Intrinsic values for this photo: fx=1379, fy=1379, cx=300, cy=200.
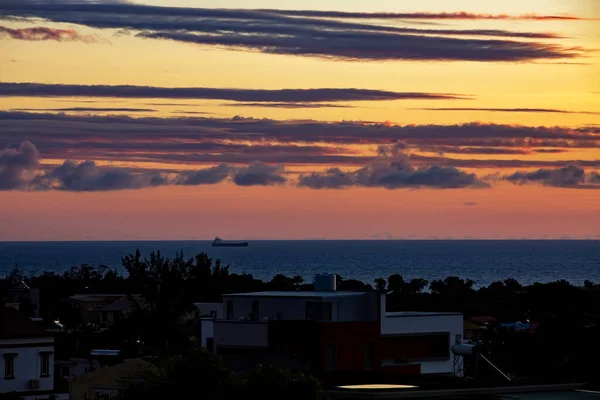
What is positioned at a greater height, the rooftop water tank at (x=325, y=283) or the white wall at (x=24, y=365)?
the rooftop water tank at (x=325, y=283)

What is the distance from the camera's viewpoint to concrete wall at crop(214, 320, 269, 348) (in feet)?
215

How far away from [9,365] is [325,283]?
21.3m

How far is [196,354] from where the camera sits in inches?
1259

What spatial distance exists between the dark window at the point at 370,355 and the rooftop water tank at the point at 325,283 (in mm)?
8136

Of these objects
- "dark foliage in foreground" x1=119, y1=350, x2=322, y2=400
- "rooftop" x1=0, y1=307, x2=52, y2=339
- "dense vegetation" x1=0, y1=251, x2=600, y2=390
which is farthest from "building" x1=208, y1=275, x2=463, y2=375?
"dark foliage in foreground" x1=119, y1=350, x2=322, y2=400

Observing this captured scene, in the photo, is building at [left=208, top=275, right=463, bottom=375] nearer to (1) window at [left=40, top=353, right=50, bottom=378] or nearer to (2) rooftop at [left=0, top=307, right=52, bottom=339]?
(1) window at [left=40, top=353, right=50, bottom=378]

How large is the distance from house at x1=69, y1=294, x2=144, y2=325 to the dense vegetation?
6.86ft

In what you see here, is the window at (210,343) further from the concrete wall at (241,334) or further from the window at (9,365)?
the window at (9,365)

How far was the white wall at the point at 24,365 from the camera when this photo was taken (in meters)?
59.7

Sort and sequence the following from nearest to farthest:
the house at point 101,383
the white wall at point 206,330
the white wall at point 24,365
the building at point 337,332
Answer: the house at point 101,383 < the white wall at point 24,365 < the building at point 337,332 < the white wall at point 206,330

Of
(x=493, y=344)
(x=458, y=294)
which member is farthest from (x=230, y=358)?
(x=458, y=294)

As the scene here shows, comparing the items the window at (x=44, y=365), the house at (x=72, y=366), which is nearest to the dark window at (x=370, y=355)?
the house at (x=72, y=366)

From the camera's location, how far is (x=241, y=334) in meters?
66.3

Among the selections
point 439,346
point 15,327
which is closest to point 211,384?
point 15,327
